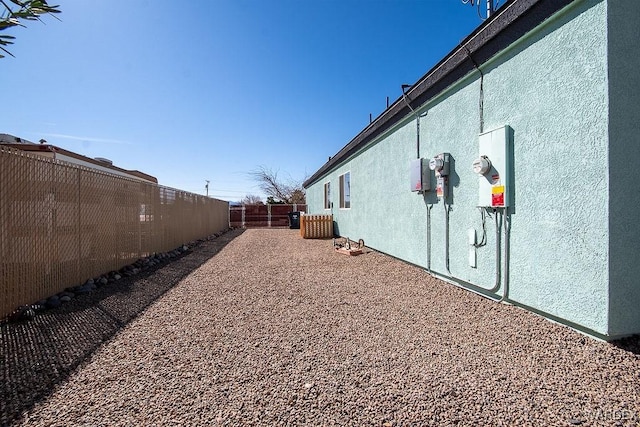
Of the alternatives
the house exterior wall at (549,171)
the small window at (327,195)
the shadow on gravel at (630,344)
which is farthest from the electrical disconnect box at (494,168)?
the small window at (327,195)

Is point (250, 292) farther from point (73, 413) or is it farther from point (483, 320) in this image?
point (483, 320)

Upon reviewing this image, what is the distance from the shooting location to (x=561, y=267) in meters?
2.79

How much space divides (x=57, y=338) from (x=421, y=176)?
202 inches

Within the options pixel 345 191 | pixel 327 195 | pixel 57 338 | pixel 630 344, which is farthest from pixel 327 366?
pixel 327 195

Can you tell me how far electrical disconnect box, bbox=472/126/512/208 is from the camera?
3342 millimetres

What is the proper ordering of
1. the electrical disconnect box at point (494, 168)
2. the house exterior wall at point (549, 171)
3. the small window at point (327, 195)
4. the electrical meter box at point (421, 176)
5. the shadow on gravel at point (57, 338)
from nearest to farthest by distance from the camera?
the shadow on gravel at point (57, 338), the house exterior wall at point (549, 171), the electrical disconnect box at point (494, 168), the electrical meter box at point (421, 176), the small window at point (327, 195)

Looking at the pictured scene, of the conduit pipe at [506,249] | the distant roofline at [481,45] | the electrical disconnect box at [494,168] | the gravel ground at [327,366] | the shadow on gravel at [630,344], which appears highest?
the distant roofline at [481,45]

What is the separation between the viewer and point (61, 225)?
13.9 feet

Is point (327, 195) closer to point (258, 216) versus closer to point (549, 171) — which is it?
point (258, 216)

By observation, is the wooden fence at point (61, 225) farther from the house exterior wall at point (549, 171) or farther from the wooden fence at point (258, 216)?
the wooden fence at point (258, 216)

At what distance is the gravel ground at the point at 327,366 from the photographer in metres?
1.78

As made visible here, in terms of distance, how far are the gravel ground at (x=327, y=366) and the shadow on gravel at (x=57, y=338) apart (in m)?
0.02

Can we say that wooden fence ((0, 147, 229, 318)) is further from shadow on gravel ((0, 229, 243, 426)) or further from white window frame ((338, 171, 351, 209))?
white window frame ((338, 171, 351, 209))

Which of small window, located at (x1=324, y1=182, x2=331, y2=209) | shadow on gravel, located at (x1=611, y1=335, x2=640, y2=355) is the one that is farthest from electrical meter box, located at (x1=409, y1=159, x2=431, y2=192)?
small window, located at (x1=324, y1=182, x2=331, y2=209)
